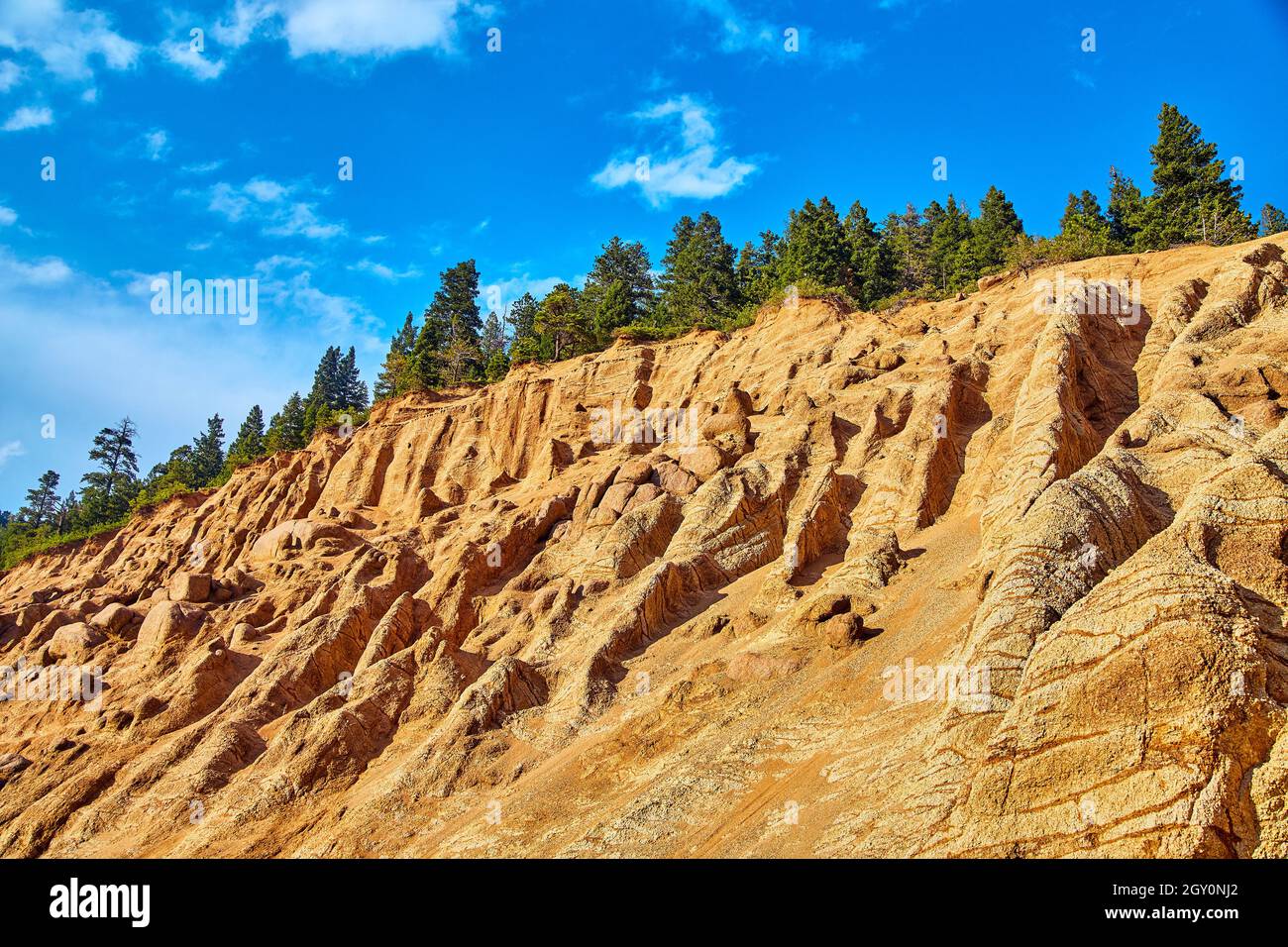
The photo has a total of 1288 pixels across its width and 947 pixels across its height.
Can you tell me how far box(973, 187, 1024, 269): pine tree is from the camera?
56.9 m

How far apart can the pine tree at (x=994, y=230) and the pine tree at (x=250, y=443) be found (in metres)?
57.6

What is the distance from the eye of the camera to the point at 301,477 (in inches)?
2071

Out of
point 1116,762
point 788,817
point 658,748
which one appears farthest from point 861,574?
point 1116,762

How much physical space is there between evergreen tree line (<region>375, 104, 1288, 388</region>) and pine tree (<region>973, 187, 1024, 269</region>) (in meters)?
0.10

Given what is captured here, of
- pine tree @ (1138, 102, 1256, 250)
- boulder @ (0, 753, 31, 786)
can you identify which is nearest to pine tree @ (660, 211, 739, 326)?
pine tree @ (1138, 102, 1256, 250)

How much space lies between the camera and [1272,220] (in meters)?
71.3

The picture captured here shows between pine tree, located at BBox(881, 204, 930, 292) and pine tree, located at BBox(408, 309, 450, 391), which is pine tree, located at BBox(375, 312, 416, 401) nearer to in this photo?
pine tree, located at BBox(408, 309, 450, 391)

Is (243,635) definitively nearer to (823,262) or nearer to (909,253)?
(823,262)

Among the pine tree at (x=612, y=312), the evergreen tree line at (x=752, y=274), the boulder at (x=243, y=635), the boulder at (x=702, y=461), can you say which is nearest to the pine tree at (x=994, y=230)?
the evergreen tree line at (x=752, y=274)

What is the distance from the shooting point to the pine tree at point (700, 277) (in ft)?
210

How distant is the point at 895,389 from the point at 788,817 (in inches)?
892

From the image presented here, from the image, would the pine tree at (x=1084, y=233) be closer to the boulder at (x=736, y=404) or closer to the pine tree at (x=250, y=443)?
the boulder at (x=736, y=404)

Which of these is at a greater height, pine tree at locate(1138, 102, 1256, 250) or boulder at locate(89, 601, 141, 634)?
pine tree at locate(1138, 102, 1256, 250)
